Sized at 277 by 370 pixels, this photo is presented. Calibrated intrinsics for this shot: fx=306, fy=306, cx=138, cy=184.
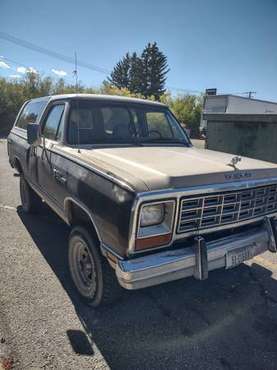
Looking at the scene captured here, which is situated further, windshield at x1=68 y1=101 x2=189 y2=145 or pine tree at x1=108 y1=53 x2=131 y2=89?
pine tree at x1=108 y1=53 x2=131 y2=89

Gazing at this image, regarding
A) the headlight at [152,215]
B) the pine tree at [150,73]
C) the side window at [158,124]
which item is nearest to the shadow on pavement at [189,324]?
the headlight at [152,215]

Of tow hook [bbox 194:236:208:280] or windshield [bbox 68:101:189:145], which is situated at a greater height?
windshield [bbox 68:101:189:145]

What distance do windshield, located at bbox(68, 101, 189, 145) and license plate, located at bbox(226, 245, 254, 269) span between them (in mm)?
1784

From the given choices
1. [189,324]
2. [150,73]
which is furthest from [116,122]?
[150,73]

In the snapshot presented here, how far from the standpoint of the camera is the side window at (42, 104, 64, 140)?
380 centimetres

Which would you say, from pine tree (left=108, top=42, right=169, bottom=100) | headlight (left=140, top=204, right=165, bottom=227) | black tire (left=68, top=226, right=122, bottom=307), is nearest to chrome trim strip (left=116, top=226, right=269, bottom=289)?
headlight (left=140, top=204, right=165, bottom=227)

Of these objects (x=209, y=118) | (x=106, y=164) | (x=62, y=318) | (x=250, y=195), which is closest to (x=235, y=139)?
(x=209, y=118)

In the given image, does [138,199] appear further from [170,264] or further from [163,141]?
[163,141]

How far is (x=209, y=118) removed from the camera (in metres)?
7.63

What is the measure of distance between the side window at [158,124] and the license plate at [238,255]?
6.39ft

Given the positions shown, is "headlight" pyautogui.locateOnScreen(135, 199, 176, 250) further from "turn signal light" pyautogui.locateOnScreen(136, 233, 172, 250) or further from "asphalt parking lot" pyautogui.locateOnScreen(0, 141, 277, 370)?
"asphalt parking lot" pyautogui.locateOnScreen(0, 141, 277, 370)

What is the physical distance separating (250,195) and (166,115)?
2.02m

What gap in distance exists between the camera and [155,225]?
7.70 feet

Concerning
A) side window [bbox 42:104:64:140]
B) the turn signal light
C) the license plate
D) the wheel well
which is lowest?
the license plate
